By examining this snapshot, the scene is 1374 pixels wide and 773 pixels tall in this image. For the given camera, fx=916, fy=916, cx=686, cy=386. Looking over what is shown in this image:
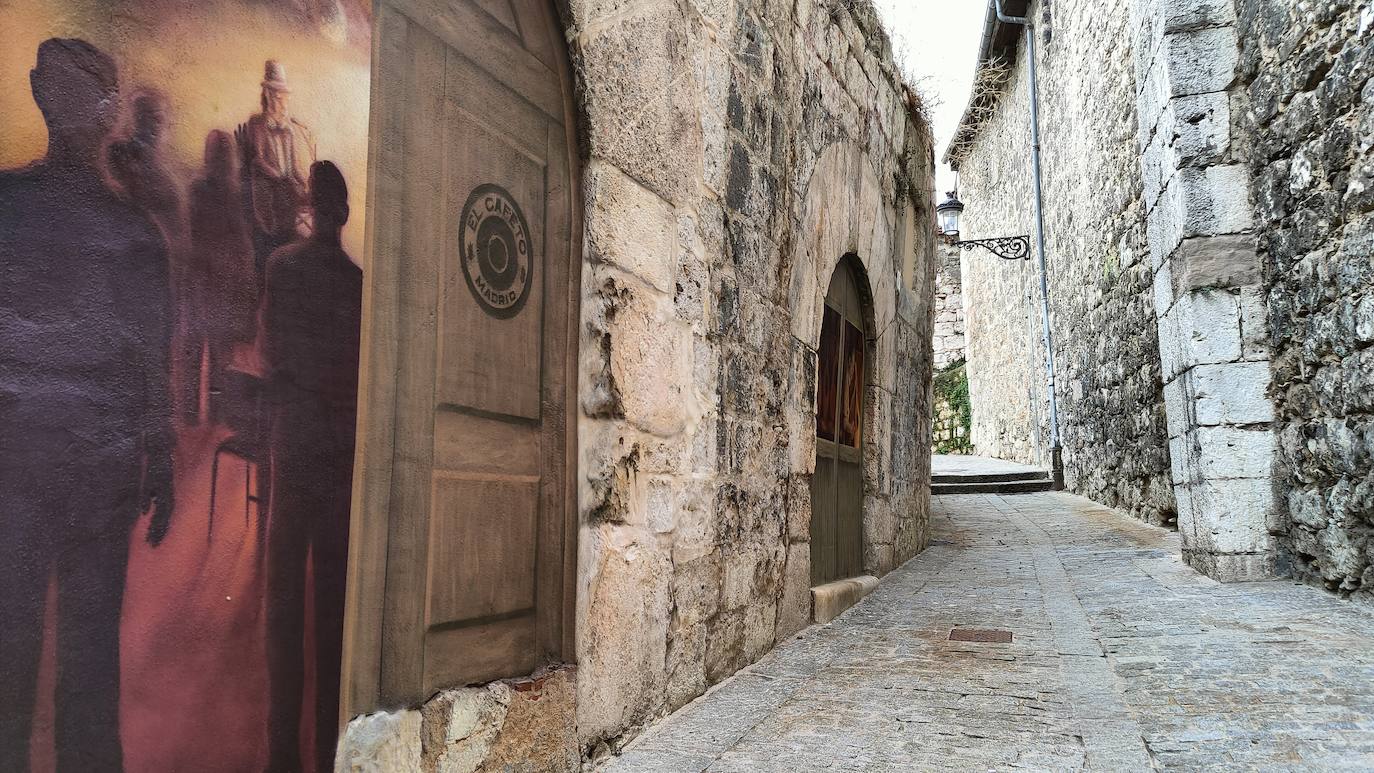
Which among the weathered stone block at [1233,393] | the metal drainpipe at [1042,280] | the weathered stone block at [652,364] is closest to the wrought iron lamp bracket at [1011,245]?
the metal drainpipe at [1042,280]

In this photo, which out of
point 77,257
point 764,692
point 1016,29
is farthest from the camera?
point 1016,29

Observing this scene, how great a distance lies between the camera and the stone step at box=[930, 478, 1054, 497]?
10.1 metres

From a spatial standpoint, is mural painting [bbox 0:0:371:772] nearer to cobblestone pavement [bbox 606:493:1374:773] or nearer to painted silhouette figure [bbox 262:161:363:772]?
painted silhouette figure [bbox 262:161:363:772]

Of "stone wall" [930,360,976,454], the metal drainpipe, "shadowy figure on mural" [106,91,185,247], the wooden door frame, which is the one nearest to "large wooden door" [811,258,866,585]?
the wooden door frame

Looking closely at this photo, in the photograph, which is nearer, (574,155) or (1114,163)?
(574,155)

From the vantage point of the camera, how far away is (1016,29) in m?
11.1

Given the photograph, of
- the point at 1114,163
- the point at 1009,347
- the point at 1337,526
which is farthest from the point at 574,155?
the point at 1009,347

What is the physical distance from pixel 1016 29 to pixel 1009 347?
4.15m

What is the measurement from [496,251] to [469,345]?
0.76 feet

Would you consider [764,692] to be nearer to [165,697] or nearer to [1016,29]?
[165,697]

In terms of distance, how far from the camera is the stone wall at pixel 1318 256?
362 centimetres

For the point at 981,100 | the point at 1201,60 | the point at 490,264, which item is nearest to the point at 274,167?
the point at 490,264

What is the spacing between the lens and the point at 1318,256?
12.9ft

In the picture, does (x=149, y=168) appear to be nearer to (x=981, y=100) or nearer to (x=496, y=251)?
(x=496, y=251)
